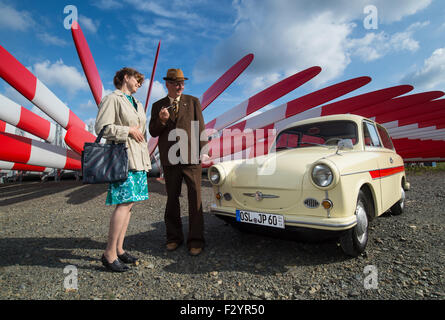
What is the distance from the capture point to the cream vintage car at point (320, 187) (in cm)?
197

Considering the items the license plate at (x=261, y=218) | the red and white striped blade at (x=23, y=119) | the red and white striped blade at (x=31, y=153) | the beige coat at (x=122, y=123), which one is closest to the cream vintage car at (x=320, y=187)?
the license plate at (x=261, y=218)

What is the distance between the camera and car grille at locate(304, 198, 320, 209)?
2.03 metres

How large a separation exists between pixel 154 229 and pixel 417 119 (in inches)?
426

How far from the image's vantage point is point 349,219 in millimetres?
1912

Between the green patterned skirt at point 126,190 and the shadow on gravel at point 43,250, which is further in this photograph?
the shadow on gravel at point 43,250

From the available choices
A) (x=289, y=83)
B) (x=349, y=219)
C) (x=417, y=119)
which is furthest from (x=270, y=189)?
(x=417, y=119)

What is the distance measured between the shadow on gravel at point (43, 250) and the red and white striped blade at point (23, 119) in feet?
9.36

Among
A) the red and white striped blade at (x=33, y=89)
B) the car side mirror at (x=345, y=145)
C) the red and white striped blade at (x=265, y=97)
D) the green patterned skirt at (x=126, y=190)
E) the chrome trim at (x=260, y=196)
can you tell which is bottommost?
the chrome trim at (x=260, y=196)

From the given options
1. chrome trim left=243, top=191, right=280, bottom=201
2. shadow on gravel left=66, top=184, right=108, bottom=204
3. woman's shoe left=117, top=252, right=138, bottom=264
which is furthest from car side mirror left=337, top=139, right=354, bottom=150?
shadow on gravel left=66, top=184, right=108, bottom=204

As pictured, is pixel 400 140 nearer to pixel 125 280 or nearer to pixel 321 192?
pixel 321 192

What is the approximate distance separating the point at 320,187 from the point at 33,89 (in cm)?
573

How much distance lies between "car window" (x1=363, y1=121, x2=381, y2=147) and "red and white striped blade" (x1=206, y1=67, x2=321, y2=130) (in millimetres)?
4084

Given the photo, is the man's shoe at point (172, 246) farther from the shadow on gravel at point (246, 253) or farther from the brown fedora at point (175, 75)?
the brown fedora at point (175, 75)

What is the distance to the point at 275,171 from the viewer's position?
233cm
